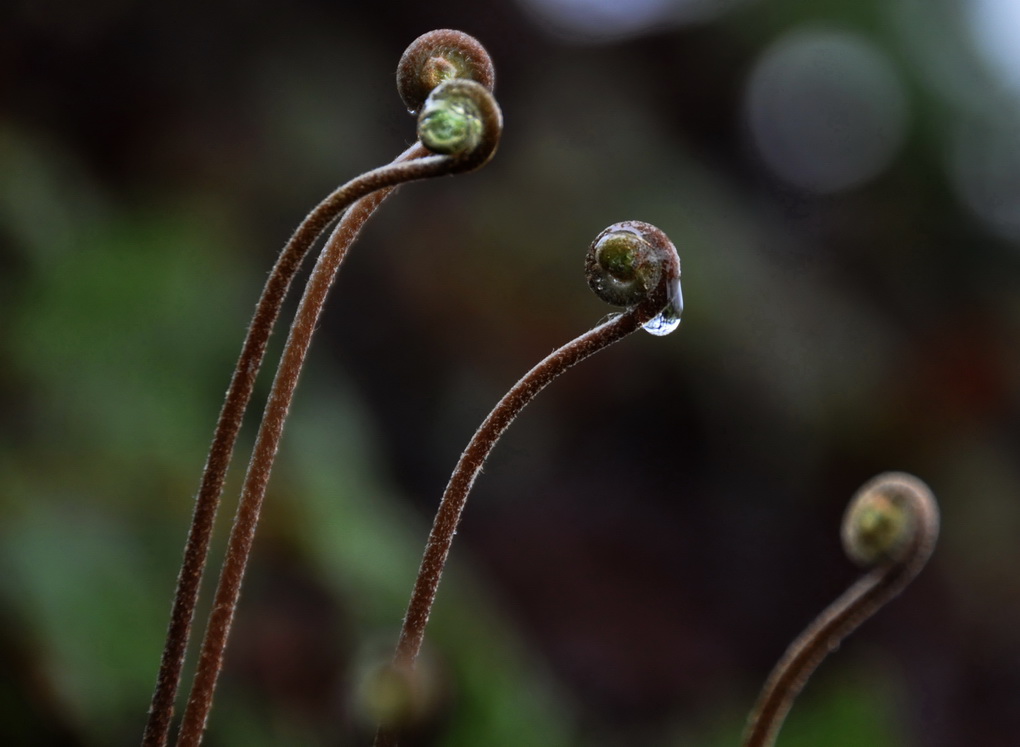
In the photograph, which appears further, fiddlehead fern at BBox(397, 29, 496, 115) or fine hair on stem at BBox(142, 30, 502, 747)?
fiddlehead fern at BBox(397, 29, 496, 115)

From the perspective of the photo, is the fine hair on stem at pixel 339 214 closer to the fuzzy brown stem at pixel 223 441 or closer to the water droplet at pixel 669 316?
the fuzzy brown stem at pixel 223 441

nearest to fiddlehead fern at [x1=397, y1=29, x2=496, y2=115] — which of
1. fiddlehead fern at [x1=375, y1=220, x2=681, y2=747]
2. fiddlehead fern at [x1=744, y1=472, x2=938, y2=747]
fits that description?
fiddlehead fern at [x1=375, y1=220, x2=681, y2=747]

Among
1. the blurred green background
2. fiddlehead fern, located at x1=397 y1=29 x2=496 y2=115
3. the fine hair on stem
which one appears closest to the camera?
the fine hair on stem

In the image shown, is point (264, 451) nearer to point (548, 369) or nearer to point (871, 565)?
point (548, 369)

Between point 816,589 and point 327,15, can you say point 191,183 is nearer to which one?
point 327,15

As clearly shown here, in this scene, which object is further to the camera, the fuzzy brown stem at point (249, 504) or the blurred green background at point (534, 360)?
the blurred green background at point (534, 360)

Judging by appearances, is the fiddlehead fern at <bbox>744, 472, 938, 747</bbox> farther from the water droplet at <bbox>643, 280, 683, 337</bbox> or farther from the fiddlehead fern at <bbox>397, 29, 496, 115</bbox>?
the fiddlehead fern at <bbox>397, 29, 496, 115</bbox>

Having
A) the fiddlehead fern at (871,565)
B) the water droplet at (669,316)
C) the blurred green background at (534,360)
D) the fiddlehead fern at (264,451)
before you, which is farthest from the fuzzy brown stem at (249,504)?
the blurred green background at (534,360)

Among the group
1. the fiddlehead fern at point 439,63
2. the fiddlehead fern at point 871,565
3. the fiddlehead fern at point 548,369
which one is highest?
the fiddlehead fern at point 439,63

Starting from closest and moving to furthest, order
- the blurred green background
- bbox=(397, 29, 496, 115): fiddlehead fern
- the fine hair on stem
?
the fine hair on stem < bbox=(397, 29, 496, 115): fiddlehead fern < the blurred green background
